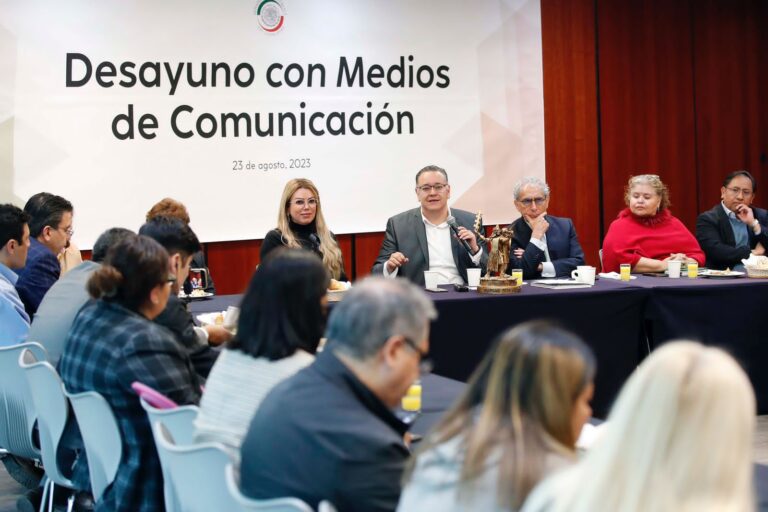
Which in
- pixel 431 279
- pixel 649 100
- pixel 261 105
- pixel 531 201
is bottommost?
pixel 431 279

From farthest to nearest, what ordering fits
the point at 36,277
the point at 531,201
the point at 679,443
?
the point at 531,201, the point at 36,277, the point at 679,443

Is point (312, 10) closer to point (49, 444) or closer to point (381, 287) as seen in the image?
point (49, 444)

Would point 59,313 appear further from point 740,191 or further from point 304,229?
point 740,191

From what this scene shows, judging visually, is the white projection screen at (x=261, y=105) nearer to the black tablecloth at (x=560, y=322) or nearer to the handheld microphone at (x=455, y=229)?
the handheld microphone at (x=455, y=229)

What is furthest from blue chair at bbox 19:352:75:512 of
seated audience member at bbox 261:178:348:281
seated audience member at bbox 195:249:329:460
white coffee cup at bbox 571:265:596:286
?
white coffee cup at bbox 571:265:596:286

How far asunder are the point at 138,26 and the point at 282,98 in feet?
3.39

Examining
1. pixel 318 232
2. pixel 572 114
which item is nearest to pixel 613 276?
pixel 318 232

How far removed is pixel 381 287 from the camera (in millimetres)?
1902

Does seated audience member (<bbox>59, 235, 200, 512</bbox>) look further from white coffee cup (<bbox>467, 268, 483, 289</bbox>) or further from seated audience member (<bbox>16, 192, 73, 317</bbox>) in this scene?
white coffee cup (<bbox>467, 268, 483, 289</bbox>)

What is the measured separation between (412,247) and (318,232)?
1.73 ft

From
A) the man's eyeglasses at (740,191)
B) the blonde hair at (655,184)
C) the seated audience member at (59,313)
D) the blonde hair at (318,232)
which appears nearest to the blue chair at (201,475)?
the seated audience member at (59,313)

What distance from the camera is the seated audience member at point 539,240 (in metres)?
5.37

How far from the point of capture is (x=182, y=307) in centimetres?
326

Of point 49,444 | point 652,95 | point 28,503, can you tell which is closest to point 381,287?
point 49,444
